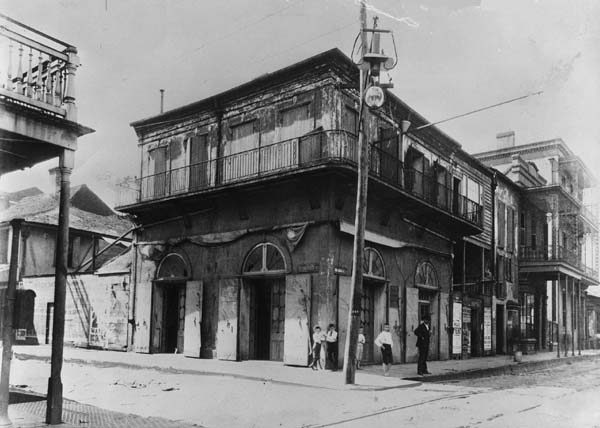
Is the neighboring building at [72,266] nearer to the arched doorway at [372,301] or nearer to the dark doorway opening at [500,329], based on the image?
the arched doorway at [372,301]

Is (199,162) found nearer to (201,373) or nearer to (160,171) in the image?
(160,171)

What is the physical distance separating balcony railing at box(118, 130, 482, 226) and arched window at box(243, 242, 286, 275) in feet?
7.17

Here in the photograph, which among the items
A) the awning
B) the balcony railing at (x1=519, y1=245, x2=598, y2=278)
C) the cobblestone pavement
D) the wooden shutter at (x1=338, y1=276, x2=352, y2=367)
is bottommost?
the cobblestone pavement

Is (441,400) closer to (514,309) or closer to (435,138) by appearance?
(435,138)

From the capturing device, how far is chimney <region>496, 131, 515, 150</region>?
128 feet

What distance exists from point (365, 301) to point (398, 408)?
26.8ft

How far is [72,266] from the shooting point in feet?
101

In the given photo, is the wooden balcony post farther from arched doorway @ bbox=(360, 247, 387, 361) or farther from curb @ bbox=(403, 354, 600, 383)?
arched doorway @ bbox=(360, 247, 387, 361)

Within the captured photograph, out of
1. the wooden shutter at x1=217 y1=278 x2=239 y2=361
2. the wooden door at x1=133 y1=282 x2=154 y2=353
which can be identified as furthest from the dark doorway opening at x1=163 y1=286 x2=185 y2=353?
the wooden shutter at x1=217 y1=278 x2=239 y2=361

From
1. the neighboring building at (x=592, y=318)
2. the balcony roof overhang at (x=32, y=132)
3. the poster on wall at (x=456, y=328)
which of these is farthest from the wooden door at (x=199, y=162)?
the neighboring building at (x=592, y=318)

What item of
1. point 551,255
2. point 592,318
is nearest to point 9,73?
point 551,255

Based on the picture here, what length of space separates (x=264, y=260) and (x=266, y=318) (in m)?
2.01

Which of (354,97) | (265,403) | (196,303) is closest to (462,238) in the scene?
(354,97)

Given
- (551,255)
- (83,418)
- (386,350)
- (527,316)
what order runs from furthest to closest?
1. (527,316)
2. (551,255)
3. (386,350)
4. (83,418)
